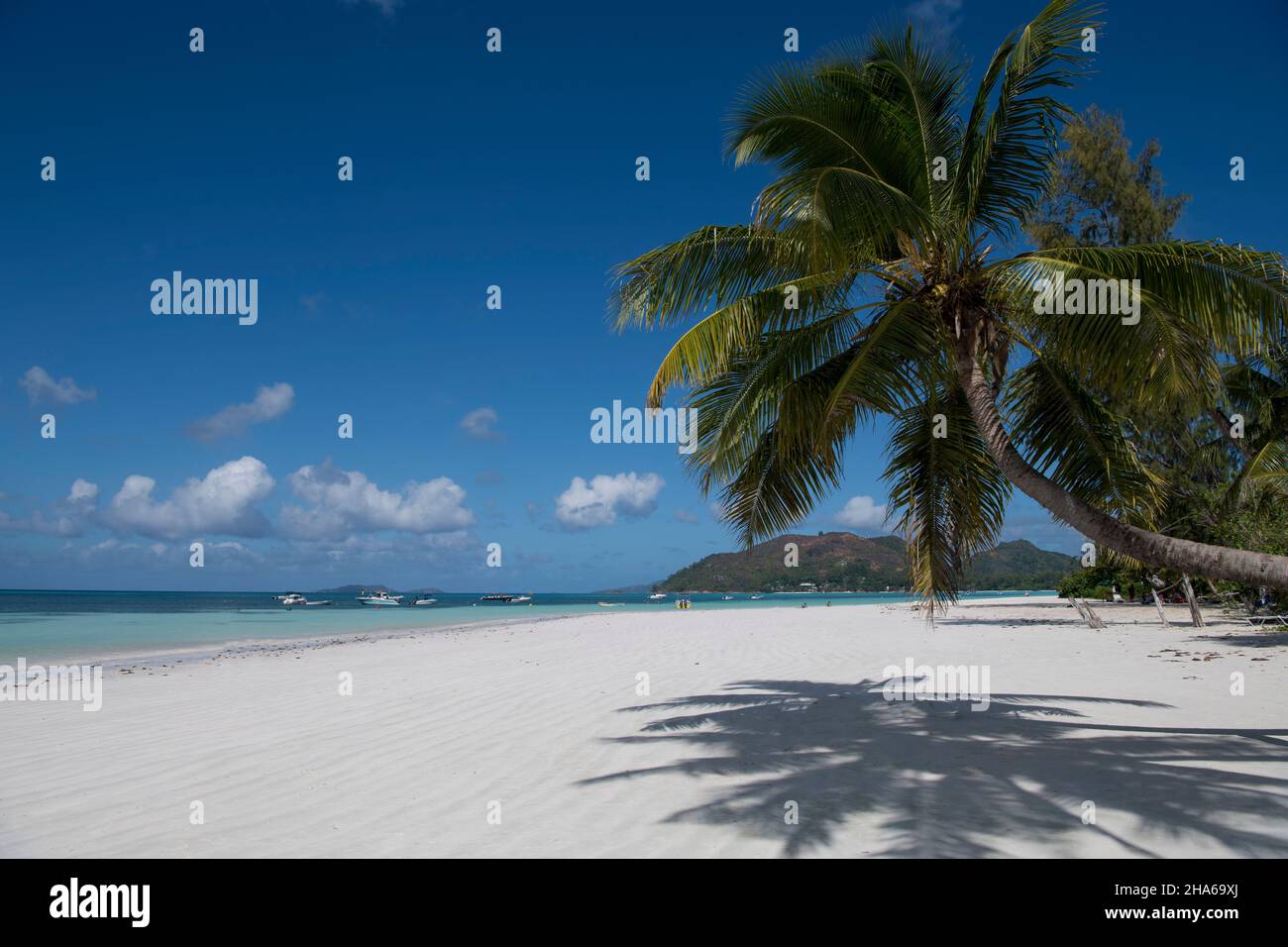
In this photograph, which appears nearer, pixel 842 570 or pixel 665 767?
pixel 665 767

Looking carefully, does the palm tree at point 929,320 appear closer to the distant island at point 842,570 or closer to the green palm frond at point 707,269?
the green palm frond at point 707,269

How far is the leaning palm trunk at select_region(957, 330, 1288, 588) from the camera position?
470 cm

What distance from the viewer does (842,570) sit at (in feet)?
344

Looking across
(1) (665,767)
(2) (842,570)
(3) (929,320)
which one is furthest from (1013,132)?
(2) (842,570)

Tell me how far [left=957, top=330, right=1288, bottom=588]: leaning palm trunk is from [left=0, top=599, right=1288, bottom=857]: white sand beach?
4.65 ft

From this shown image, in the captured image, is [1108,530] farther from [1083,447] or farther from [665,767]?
[665,767]

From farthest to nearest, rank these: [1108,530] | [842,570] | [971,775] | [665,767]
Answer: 1. [842,570]
2. [665,767]
3. [971,775]
4. [1108,530]

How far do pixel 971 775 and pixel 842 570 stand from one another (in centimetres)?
10311

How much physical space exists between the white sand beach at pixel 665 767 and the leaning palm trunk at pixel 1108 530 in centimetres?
142

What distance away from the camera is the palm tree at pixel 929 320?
5250mm

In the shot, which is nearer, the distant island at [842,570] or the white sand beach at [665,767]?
the white sand beach at [665,767]

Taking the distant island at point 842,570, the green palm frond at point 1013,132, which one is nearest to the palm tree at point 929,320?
the green palm frond at point 1013,132
